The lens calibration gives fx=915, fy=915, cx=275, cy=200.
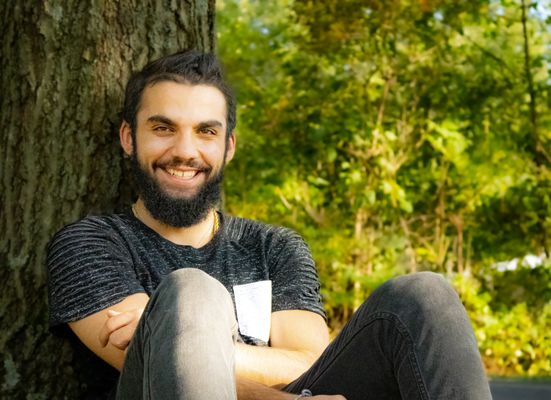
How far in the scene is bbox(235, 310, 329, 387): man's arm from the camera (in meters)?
2.73

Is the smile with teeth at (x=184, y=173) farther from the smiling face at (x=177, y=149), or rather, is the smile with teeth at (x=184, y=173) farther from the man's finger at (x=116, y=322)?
the man's finger at (x=116, y=322)

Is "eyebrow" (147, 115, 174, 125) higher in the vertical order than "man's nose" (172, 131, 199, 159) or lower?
higher

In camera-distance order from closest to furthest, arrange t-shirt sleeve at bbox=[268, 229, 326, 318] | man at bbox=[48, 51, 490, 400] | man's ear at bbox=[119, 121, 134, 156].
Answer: man at bbox=[48, 51, 490, 400] → t-shirt sleeve at bbox=[268, 229, 326, 318] → man's ear at bbox=[119, 121, 134, 156]

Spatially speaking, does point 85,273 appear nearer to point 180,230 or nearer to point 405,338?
point 180,230

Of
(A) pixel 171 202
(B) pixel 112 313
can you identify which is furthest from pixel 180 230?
(B) pixel 112 313

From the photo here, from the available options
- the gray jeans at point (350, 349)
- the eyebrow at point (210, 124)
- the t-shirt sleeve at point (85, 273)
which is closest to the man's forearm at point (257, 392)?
the gray jeans at point (350, 349)

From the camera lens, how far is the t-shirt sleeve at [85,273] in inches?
108

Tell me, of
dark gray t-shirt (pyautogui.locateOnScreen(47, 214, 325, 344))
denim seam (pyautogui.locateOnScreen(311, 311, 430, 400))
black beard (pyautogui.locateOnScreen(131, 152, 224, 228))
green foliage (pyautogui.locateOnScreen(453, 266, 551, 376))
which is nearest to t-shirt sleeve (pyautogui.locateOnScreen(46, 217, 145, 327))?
dark gray t-shirt (pyautogui.locateOnScreen(47, 214, 325, 344))

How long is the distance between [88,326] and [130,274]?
21 centimetres

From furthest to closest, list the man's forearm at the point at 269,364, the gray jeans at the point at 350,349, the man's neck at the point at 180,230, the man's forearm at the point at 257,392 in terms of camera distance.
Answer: the man's neck at the point at 180,230 < the man's forearm at the point at 269,364 < the man's forearm at the point at 257,392 < the gray jeans at the point at 350,349

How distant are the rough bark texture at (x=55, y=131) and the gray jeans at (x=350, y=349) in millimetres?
1071

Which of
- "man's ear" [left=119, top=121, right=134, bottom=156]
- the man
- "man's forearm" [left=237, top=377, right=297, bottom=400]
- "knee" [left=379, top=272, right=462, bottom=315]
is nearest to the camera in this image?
the man

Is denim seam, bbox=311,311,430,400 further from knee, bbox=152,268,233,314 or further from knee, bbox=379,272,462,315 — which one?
knee, bbox=152,268,233,314

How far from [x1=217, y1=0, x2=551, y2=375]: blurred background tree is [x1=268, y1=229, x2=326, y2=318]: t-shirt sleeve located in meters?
3.19
